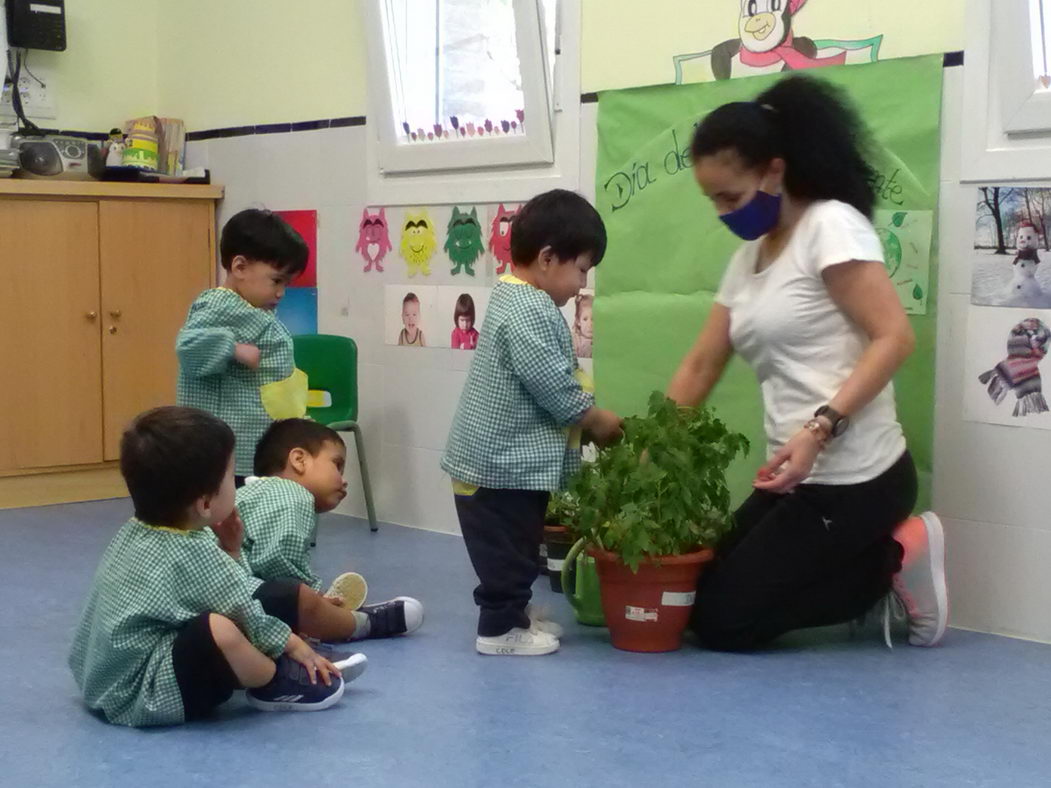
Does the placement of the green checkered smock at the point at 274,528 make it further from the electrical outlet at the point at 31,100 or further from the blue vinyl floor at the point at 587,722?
the electrical outlet at the point at 31,100

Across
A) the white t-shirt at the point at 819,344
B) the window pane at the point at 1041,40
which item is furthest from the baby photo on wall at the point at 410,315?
the window pane at the point at 1041,40

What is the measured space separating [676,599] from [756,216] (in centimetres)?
83

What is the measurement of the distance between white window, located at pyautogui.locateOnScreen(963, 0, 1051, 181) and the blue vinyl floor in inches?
42.0

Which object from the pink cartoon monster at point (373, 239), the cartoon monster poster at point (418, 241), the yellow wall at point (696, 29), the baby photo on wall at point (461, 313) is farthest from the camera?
the pink cartoon monster at point (373, 239)

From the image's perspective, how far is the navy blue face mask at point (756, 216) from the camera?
2756 mm

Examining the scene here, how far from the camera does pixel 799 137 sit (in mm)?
2768

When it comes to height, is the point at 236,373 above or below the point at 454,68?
below

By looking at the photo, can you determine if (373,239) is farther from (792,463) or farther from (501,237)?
(792,463)

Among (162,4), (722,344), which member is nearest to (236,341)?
(722,344)

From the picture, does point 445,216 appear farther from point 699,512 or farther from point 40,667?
point 40,667

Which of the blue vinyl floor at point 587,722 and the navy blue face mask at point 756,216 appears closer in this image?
the blue vinyl floor at point 587,722

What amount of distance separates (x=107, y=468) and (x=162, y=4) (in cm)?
187

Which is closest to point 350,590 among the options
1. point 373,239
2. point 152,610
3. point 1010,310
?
point 152,610

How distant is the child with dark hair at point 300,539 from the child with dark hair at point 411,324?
1.39 meters
